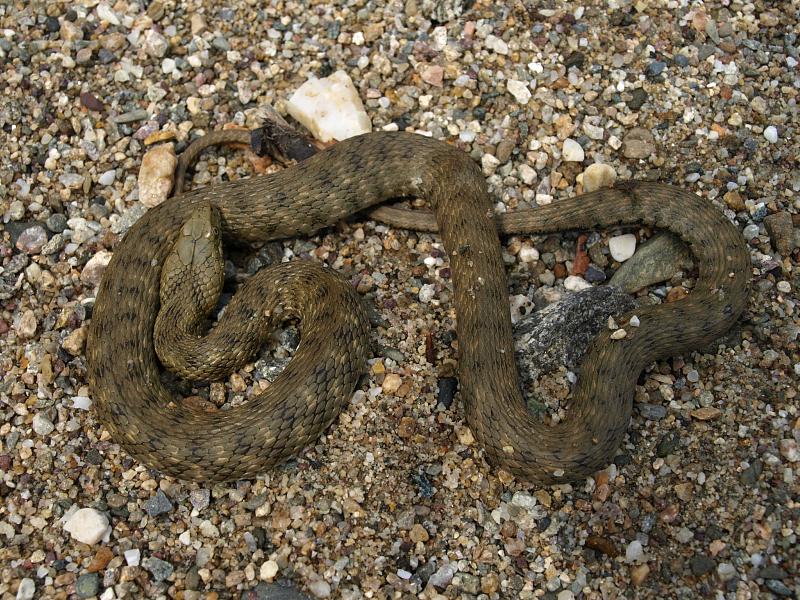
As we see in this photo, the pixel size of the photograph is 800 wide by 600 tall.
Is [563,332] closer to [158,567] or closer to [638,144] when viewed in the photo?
[638,144]

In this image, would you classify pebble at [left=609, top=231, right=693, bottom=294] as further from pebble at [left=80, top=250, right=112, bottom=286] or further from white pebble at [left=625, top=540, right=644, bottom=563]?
pebble at [left=80, top=250, right=112, bottom=286]

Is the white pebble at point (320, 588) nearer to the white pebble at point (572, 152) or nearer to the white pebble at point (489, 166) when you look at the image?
the white pebble at point (489, 166)

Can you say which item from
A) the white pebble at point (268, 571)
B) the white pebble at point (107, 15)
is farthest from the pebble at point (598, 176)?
the white pebble at point (107, 15)

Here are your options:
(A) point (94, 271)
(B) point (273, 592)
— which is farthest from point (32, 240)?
(B) point (273, 592)

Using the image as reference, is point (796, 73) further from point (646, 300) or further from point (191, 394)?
point (191, 394)

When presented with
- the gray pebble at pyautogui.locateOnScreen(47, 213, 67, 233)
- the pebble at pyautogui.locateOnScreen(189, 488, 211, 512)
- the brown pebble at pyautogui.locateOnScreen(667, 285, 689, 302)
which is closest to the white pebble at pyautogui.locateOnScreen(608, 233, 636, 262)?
the brown pebble at pyautogui.locateOnScreen(667, 285, 689, 302)

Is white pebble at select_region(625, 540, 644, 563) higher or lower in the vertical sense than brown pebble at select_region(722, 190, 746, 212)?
lower

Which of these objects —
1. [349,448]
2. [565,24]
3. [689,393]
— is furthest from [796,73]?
[349,448]
